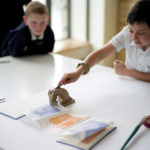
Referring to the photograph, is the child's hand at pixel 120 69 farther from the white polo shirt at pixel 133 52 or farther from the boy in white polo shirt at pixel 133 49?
the white polo shirt at pixel 133 52

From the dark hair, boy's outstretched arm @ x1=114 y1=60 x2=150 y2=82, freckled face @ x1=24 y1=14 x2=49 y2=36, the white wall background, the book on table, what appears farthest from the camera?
the white wall background

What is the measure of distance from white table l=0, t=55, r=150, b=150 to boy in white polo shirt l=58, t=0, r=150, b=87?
0.18 ft

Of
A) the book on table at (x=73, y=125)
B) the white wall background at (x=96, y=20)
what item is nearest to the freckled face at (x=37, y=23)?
the book on table at (x=73, y=125)

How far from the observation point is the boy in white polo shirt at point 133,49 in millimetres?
1170

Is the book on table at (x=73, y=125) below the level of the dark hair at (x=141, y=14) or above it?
below

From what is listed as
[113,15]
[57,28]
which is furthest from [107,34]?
[57,28]

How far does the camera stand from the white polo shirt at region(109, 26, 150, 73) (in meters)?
1.42

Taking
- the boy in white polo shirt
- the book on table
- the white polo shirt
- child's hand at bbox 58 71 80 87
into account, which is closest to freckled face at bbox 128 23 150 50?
the boy in white polo shirt

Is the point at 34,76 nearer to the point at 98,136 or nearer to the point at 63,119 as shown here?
the point at 63,119

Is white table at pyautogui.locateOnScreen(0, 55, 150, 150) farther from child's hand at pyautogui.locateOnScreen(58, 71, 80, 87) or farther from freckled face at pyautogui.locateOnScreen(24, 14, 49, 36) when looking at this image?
freckled face at pyautogui.locateOnScreen(24, 14, 49, 36)

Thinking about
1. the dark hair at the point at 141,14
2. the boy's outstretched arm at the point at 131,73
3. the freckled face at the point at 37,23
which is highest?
the dark hair at the point at 141,14

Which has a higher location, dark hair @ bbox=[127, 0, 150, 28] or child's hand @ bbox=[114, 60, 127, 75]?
dark hair @ bbox=[127, 0, 150, 28]

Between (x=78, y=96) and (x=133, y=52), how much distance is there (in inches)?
20.2

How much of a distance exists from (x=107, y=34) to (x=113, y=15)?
0.87ft
